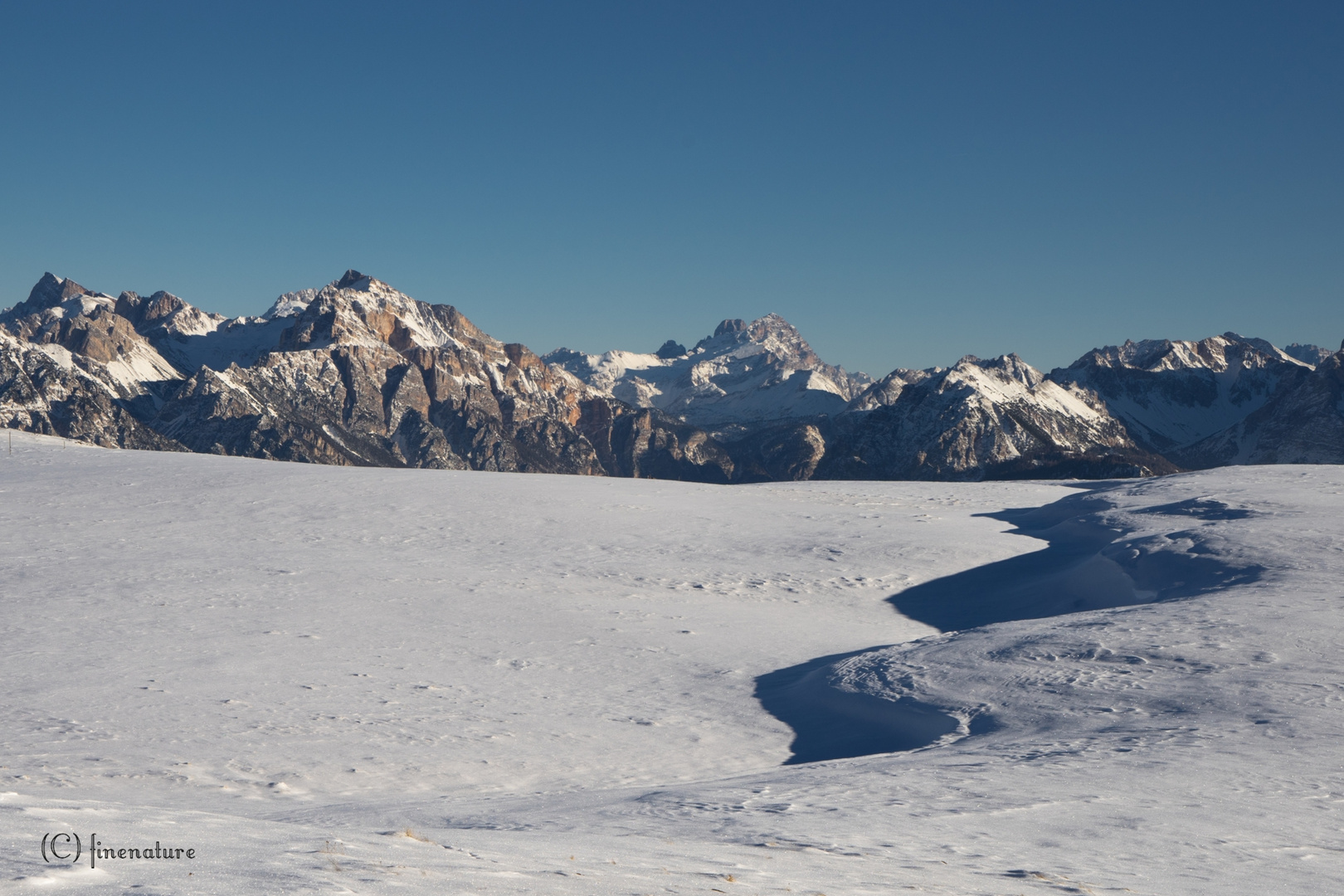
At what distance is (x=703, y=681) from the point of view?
19.2m

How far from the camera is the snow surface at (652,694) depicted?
893cm

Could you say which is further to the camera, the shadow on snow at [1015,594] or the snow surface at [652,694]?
the shadow on snow at [1015,594]

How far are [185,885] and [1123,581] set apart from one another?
83.1 ft

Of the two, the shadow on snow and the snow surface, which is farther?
the shadow on snow

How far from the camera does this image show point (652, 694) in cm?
1830

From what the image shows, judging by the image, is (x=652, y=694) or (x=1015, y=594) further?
(x=1015, y=594)

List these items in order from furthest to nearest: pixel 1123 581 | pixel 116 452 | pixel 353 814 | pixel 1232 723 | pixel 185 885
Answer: pixel 116 452
pixel 1123 581
pixel 1232 723
pixel 353 814
pixel 185 885

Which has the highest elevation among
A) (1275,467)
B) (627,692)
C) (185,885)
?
(1275,467)

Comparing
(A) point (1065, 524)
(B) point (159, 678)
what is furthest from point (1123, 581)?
(B) point (159, 678)

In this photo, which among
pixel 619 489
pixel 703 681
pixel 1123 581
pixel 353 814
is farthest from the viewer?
pixel 619 489

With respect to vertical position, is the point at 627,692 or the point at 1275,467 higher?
the point at 1275,467

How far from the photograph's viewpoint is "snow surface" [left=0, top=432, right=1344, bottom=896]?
893 centimetres

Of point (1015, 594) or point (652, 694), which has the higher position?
point (1015, 594)

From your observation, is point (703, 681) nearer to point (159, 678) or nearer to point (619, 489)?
point (159, 678)
